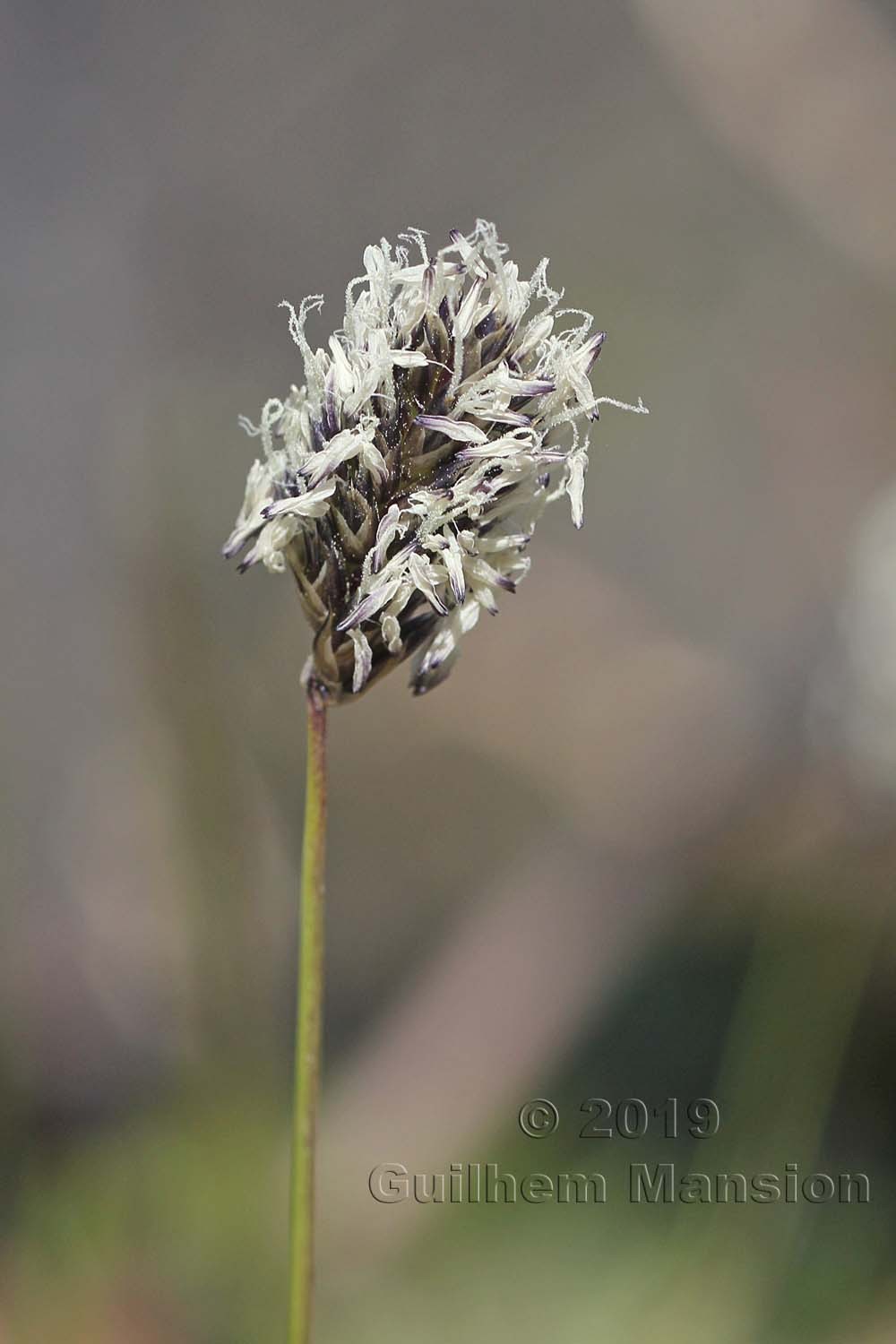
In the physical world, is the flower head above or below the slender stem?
above

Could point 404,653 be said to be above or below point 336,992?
above

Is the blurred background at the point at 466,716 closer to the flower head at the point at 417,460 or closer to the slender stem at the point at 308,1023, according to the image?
the slender stem at the point at 308,1023

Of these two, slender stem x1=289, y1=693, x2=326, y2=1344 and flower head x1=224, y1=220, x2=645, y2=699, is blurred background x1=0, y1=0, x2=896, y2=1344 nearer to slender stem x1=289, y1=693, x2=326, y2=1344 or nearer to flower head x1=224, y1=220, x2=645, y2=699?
slender stem x1=289, y1=693, x2=326, y2=1344

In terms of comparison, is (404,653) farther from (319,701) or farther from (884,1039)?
(884,1039)

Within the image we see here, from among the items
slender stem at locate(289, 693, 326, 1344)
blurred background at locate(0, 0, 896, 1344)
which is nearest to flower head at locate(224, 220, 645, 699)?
slender stem at locate(289, 693, 326, 1344)

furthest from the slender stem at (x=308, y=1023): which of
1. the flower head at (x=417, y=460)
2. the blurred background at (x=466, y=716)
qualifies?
the blurred background at (x=466, y=716)

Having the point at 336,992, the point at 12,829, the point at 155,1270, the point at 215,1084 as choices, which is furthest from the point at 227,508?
the point at 155,1270
